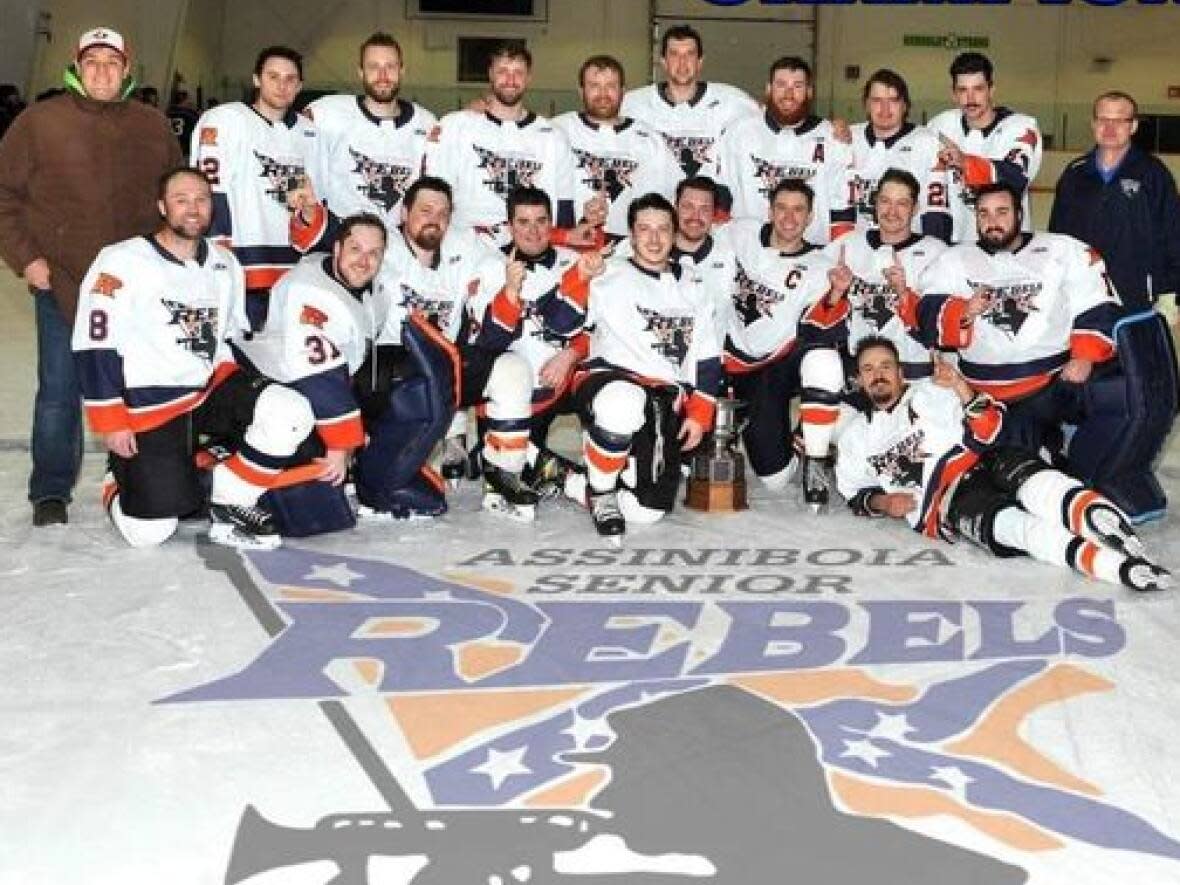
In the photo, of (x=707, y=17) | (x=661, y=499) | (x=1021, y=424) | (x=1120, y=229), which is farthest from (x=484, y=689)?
(x=707, y=17)

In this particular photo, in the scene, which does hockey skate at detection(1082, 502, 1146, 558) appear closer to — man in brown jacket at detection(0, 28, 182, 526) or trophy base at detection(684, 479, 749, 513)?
trophy base at detection(684, 479, 749, 513)

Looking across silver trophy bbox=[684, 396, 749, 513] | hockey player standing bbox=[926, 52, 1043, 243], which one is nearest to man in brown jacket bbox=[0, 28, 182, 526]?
silver trophy bbox=[684, 396, 749, 513]

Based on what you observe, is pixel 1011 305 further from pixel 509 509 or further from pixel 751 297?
pixel 509 509

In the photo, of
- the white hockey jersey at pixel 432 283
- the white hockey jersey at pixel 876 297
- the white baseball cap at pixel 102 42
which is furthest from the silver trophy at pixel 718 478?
the white baseball cap at pixel 102 42

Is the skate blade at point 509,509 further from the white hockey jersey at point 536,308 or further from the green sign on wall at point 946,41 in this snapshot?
the green sign on wall at point 946,41

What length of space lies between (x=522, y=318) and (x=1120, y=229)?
6.71 ft

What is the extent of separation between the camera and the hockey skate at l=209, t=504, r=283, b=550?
4457mm

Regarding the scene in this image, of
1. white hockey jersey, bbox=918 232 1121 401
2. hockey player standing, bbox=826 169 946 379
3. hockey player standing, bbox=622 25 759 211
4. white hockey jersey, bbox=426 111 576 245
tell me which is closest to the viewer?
white hockey jersey, bbox=918 232 1121 401

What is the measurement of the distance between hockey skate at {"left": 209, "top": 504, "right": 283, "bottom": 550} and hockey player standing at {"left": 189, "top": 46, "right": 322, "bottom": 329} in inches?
40.0

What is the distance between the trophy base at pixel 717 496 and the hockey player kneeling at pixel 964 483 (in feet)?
1.10

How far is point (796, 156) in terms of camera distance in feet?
19.1

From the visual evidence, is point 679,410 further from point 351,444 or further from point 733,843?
point 733,843

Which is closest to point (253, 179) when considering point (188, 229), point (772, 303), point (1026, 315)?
point (188, 229)

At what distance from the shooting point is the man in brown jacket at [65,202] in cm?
470
